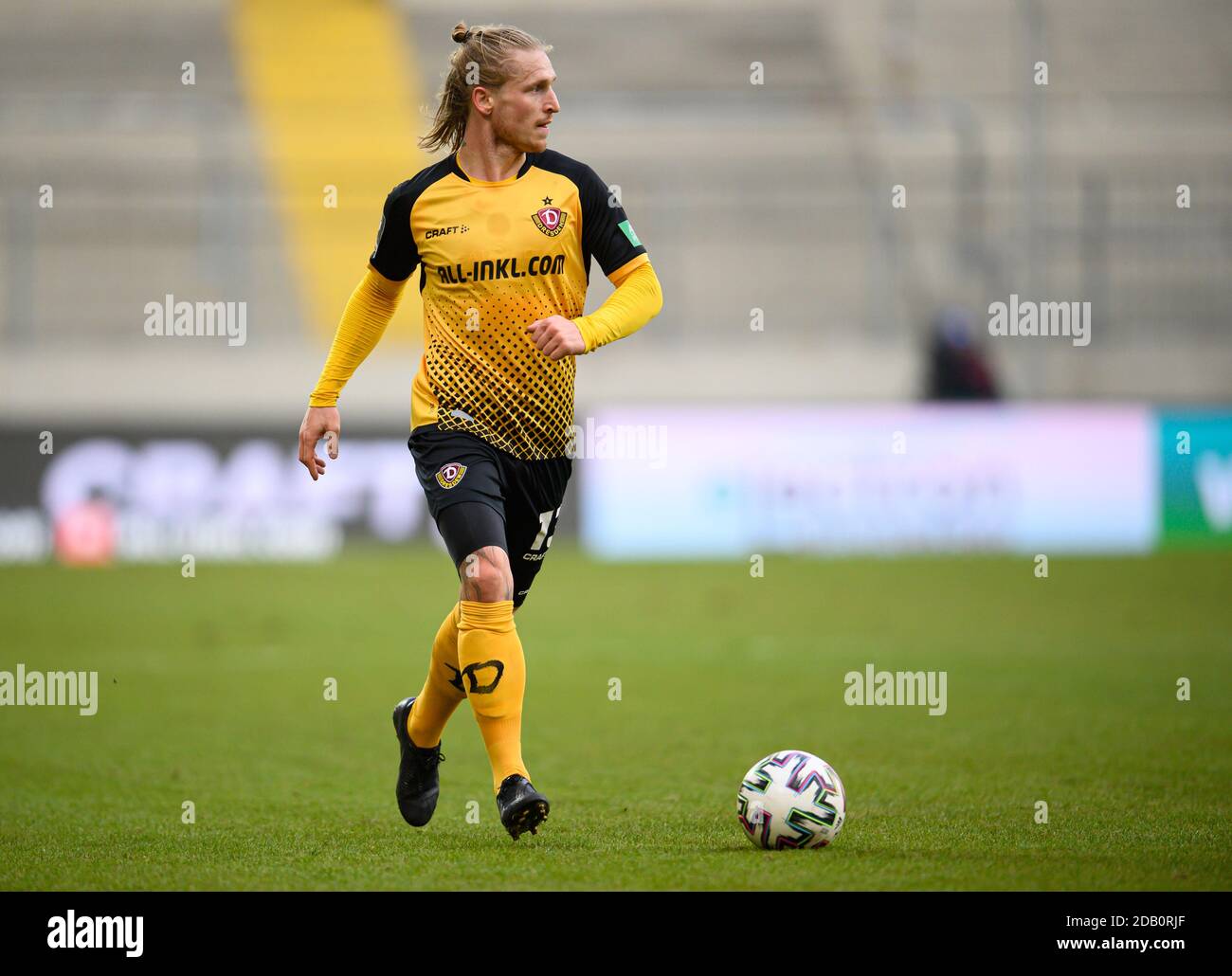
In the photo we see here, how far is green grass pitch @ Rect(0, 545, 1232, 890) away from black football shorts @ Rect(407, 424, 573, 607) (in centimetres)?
91

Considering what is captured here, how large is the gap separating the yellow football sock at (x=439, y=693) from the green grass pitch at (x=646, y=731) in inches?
12.2

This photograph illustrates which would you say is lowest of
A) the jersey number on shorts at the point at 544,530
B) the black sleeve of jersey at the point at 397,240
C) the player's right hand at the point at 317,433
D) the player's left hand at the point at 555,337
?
the jersey number on shorts at the point at 544,530

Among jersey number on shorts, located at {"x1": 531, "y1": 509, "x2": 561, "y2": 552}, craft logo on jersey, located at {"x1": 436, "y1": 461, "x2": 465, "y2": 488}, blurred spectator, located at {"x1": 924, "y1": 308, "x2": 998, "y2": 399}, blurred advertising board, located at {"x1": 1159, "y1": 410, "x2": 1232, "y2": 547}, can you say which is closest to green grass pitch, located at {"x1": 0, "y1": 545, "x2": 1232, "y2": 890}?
blurred advertising board, located at {"x1": 1159, "y1": 410, "x2": 1232, "y2": 547}

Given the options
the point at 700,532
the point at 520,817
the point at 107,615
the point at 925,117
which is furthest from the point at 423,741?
the point at 925,117

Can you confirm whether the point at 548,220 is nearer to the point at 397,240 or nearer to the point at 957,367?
the point at 397,240

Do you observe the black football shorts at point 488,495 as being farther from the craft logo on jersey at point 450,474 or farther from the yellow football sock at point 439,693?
the yellow football sock at point 439,693

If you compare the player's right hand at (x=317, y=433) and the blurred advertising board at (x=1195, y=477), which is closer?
the player's right hand at (x=317, y=433)

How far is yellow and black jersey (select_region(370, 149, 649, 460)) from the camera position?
5.54 m

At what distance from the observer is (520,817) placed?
202 inches

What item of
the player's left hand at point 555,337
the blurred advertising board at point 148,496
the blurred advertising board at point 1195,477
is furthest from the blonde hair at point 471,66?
the blurred advertising board at point 1195,477

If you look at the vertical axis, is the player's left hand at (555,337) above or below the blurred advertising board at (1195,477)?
below

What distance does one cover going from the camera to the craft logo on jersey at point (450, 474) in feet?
17.9

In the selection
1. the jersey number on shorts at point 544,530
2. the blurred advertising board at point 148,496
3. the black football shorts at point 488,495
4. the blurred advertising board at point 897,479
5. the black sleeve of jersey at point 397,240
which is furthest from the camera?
the blurred advertising board at point 148,496
